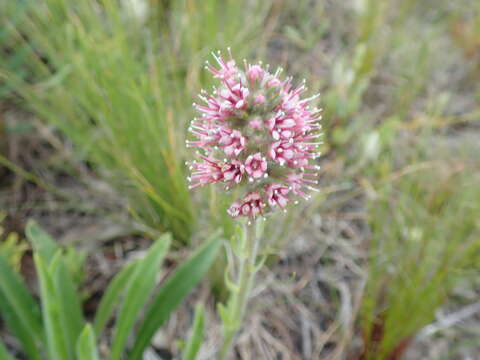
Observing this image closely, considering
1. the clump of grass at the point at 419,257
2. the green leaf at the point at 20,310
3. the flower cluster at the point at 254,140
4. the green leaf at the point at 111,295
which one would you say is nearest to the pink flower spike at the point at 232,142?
the flower cluster at the point at 254,140

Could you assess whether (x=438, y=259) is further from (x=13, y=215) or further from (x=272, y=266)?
(x=13, y=215)

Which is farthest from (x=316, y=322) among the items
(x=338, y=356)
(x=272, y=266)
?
(x=272, y=266)

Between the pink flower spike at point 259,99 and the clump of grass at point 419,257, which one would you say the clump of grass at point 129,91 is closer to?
the pink flower spike at point 259,99

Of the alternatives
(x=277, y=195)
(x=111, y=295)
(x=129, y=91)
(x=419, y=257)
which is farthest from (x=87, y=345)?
(x=419, y=257)

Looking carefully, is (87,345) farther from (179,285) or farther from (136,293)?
(179,285)

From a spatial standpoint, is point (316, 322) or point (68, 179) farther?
point (68, 179)

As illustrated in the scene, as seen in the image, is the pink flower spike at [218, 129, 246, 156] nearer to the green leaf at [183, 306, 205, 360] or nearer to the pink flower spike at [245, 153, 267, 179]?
the pink flower spike at [245, 153, 267, 179]

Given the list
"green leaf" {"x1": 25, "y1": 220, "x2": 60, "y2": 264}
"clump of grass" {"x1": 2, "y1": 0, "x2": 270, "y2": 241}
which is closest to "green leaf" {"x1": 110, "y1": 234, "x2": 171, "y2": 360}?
"clump of grass" {"x1": 2, "y1": 0, "x2": 270, "y2": 241}
